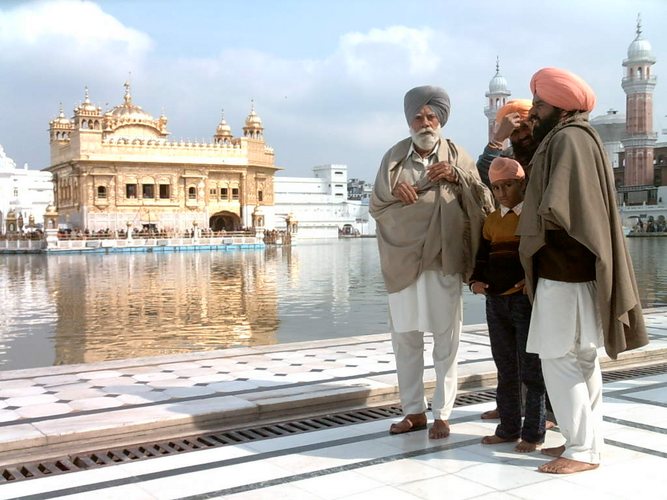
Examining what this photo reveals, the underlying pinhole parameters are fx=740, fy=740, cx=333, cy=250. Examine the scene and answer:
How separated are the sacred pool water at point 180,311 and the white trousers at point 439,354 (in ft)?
12.9

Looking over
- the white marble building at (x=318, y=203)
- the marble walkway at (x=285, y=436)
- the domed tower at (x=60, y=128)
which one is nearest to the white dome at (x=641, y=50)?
the white marble building at (x=318, y=203)

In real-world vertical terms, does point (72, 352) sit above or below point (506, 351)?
below

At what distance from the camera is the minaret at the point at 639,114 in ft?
203

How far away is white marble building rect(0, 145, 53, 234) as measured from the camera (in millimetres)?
58000

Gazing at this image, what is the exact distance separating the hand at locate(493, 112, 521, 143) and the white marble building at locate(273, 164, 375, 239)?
67.3 metres

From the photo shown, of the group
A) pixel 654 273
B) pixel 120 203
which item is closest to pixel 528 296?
pixel 654 273

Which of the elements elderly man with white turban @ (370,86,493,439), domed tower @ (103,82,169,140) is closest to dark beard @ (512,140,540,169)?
elderly man with white turban @ (370,86,493,439)

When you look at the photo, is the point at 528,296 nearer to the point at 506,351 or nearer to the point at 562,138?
the point at 506,351

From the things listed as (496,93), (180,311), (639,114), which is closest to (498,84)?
(496,93)

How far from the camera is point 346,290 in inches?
554

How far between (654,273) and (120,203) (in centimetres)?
3633

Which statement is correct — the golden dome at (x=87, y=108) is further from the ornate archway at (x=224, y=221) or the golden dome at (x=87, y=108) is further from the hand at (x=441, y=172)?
the hand at (x=441, y=172)

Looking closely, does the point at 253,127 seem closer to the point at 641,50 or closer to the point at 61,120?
the point at 61,120

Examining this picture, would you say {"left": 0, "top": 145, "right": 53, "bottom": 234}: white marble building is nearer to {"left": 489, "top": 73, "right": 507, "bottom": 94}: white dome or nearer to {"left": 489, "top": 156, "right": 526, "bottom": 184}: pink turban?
{"left": 489, "top": 73, "right": 507, "bottom": 94}: white dome
